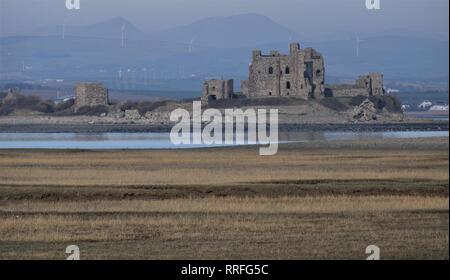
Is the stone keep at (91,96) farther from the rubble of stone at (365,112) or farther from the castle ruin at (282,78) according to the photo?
the rubble of stone at (365,112)

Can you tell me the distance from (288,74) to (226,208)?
81.3m

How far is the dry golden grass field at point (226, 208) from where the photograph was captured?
2347 centimetres

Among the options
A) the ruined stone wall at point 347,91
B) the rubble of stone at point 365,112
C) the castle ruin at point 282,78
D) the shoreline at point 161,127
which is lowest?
the shoreline at point 161,127

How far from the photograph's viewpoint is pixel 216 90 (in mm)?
110812

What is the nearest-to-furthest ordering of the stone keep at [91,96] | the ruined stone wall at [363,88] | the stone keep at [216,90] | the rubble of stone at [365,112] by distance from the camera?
the rubble of stone at [365,112], the stone keep at [216,90], the ruined stone wall at [363,88], the stone keep at [91,96]

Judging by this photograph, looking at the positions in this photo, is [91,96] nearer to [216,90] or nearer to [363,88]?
[216,90]

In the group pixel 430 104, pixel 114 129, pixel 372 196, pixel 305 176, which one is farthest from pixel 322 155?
pixel 430 104

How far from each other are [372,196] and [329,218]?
5.14m

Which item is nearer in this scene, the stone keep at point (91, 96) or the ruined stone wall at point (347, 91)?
the ruined stone wall at point (347, 91)

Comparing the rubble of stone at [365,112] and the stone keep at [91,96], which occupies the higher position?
the stone keep at [91,96]

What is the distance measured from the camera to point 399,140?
6366 cm

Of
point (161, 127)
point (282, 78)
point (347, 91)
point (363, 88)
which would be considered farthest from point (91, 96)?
point (161, 127)

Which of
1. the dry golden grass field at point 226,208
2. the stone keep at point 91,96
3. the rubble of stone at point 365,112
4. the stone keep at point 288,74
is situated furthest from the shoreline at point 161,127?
the dry golden grass field at point 226,208
